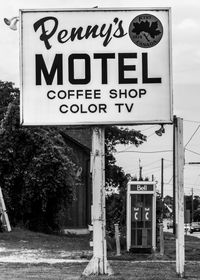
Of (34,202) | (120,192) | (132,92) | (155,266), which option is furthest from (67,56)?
(34,202)

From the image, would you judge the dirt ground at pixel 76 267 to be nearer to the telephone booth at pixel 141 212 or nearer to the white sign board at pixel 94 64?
the telephone booth at pixel 141 212

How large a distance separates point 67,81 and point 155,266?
211 inches

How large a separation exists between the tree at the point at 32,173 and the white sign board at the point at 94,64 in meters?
24.8

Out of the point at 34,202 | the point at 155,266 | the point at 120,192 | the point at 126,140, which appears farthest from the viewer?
the point at 126,140

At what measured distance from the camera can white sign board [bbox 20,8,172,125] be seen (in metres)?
14.7

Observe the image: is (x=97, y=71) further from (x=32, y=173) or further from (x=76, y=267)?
(x=32, y=173)

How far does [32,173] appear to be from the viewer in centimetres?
3962

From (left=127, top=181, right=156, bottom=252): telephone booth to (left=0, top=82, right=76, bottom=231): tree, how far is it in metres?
16.3

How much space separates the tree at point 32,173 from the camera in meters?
39.7

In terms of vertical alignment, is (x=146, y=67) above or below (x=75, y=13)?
below

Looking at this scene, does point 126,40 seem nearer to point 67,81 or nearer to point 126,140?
point 67,81

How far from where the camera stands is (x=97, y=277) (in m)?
14.3

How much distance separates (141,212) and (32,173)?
16.8 metres

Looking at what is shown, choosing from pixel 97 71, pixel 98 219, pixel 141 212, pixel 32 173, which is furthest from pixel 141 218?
pixel 32 173
